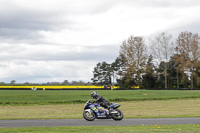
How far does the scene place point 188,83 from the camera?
9150 centimetres

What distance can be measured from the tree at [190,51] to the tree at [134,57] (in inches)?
388

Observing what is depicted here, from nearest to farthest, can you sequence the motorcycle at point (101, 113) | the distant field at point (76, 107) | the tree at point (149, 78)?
the motorcycle at point (101, 113)
the distant field at point (76, 107)
the tree at point (149, 78)

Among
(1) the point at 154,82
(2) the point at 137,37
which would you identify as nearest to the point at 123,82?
(1) the point at 154,82

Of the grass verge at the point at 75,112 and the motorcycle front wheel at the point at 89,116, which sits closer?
the motorcycle front wheel at the point at 89,116

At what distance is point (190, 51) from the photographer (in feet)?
271

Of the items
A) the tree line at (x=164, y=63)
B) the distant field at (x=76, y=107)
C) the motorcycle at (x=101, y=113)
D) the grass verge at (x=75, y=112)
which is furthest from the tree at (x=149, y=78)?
Answer: the motorcycle at (x=101, y=113)

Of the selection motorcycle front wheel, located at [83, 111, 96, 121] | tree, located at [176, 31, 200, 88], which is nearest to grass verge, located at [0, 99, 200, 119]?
motorcycle front wheel, located at [83, 111, 96, 121]

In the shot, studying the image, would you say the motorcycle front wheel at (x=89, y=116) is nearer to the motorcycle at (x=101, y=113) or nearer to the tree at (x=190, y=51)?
the motorcycle at (x=101, y=113)

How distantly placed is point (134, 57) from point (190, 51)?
15.0 m

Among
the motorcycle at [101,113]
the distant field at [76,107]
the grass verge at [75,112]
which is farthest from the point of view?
the distant field at [76,107]

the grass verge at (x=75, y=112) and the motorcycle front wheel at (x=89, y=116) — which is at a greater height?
the motorcycle front wheel at (x=89, y=116)

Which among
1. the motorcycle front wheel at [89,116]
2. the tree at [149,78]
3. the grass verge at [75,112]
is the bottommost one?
the grass verge at [75,112]

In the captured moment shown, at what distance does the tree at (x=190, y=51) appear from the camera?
267 feet

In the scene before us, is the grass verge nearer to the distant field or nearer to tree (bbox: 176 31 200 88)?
the distant field
